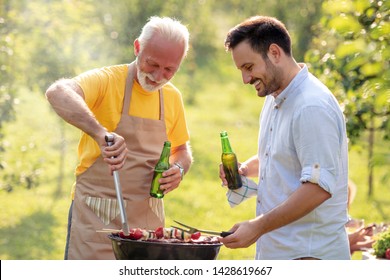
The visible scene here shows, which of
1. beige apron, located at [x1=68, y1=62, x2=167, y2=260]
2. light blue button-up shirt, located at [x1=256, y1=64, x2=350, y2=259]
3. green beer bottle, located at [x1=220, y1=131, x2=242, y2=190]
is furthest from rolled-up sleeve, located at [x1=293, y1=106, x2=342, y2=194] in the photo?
beige apron, located at [x1=68, y1=62, x2=167, y2=260]

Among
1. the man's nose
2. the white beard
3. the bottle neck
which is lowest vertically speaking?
the bottle neck

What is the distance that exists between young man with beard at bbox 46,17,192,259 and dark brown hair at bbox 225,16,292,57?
0.56 metres

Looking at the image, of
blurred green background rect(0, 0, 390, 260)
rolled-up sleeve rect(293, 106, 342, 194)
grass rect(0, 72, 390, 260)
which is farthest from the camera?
grass rect(0, 72, 390, 260)

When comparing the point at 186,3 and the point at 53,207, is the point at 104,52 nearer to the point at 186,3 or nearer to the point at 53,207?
the point at 53,207

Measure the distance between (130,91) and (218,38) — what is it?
18.6 meters

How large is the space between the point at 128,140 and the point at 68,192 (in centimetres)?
854

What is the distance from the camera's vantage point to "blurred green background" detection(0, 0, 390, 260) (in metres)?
8.24

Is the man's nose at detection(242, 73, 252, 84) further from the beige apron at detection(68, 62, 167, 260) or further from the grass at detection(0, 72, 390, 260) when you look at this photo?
the grass at detection(0, 72, 390, 260)

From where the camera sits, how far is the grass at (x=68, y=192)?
9.86m

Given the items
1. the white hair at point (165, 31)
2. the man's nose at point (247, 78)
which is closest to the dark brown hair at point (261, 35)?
the man's nose at point (247, 78)

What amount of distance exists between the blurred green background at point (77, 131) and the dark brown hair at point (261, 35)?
1735mm

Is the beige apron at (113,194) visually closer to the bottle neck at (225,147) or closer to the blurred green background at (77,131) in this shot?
the bottle neck at (225,147)

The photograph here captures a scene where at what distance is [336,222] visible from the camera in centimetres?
338

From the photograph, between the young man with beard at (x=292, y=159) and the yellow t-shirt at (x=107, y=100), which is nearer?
the young man with beard at (x=292, y=159)
